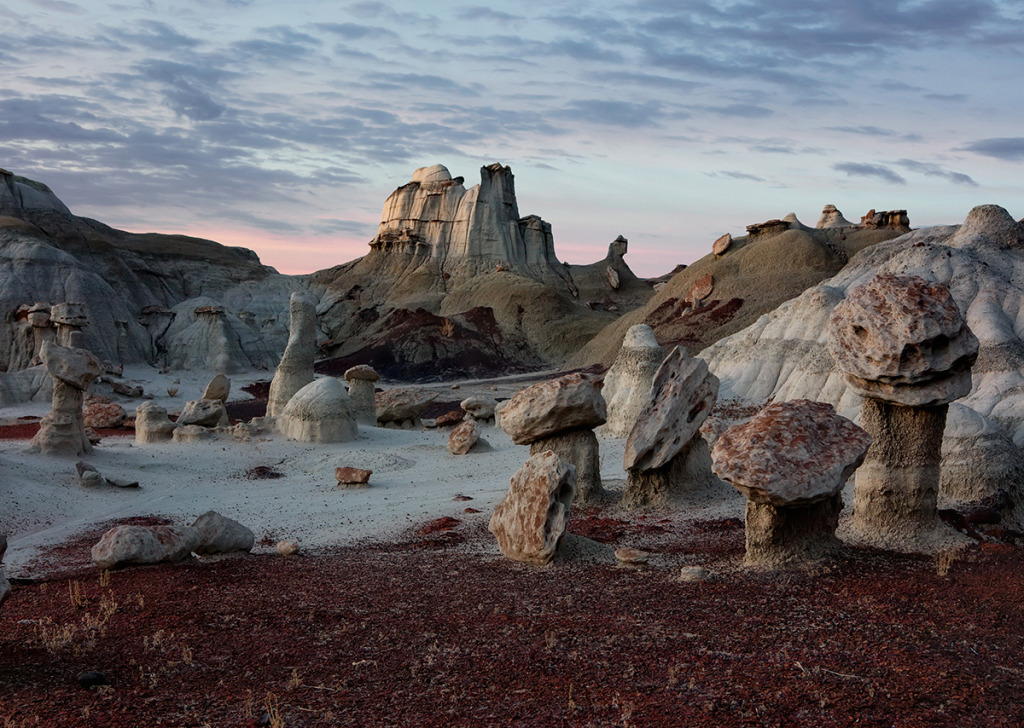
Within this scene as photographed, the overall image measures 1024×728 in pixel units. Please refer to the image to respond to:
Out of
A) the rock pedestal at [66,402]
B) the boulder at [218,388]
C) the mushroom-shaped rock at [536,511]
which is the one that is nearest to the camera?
the mushroom-shaped rock at [536,511]

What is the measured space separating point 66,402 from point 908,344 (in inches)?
653

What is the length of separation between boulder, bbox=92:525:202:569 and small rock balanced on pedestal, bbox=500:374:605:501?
5325 millimetres

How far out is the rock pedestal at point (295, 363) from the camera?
24.8m

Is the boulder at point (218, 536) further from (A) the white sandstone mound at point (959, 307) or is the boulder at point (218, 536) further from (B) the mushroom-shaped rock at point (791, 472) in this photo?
(A) the white sandstone mound at point (959, 307)

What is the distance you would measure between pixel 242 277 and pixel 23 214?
16.6 m

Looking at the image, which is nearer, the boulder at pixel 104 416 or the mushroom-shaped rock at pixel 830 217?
the boulder at pixel 104 416

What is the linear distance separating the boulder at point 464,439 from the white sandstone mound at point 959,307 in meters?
8.50

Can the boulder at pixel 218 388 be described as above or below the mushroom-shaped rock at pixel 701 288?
below

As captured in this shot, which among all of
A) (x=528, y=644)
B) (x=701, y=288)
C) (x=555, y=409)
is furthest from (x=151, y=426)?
(x=701, y=288)

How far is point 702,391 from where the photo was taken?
13.0 metres

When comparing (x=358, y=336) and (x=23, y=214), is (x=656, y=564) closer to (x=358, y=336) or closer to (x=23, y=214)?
(x=358, y=336)

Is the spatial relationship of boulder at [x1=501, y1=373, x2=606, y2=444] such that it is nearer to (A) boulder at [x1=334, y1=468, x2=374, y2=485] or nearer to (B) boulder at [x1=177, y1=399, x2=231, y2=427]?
(A) boulder at [x1=334, y1=468, x2=374, y2=485]

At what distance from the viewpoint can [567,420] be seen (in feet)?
44.0

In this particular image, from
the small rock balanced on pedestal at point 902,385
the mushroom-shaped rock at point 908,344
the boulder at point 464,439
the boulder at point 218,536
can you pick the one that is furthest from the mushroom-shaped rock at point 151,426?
the mushroom-shaped rock at point 908,344
